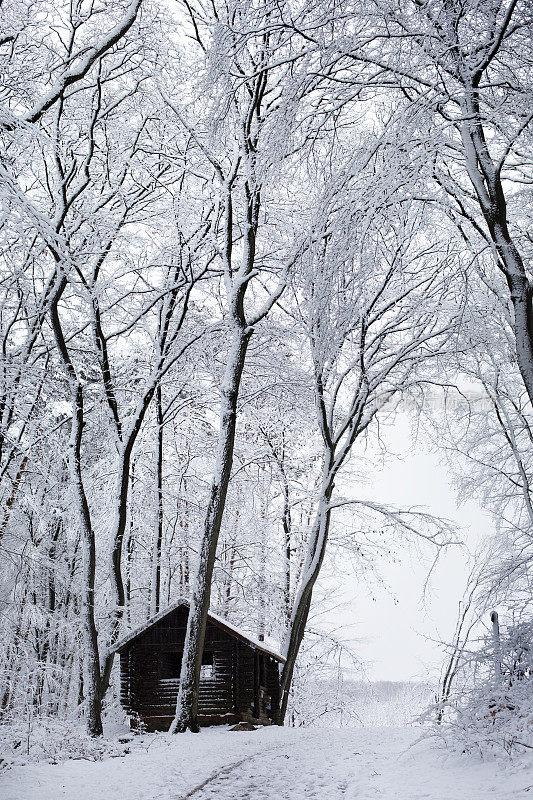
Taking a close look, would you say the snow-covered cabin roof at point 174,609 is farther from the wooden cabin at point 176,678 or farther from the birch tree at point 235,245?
the birch tree at point 235,245

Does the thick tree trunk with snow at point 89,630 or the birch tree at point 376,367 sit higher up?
the birch tree at point 376,367

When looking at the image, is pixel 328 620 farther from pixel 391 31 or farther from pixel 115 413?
pixel 391 31

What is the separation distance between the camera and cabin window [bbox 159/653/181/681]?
44.7ft

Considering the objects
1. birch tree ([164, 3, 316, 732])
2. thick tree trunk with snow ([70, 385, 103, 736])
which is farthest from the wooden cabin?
birch tree ([164, 3, 316, 732])

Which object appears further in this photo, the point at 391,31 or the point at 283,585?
the point at 283,585

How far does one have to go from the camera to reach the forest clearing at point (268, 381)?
581cm

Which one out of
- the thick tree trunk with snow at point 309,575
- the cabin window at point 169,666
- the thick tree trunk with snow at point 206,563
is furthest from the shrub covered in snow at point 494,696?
the cabin window at point 169,666

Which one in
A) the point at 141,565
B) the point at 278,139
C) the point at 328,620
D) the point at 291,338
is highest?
the point at 291,338

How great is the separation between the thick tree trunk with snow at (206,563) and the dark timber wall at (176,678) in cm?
265

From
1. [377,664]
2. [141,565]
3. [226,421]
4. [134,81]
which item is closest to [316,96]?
[226,421]

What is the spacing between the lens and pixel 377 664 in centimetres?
1961

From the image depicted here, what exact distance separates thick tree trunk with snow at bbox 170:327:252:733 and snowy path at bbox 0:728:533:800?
5.13ft

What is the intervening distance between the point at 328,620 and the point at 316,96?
58.1 feet

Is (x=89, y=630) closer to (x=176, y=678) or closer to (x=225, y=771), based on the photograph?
(x=176, y=678)
